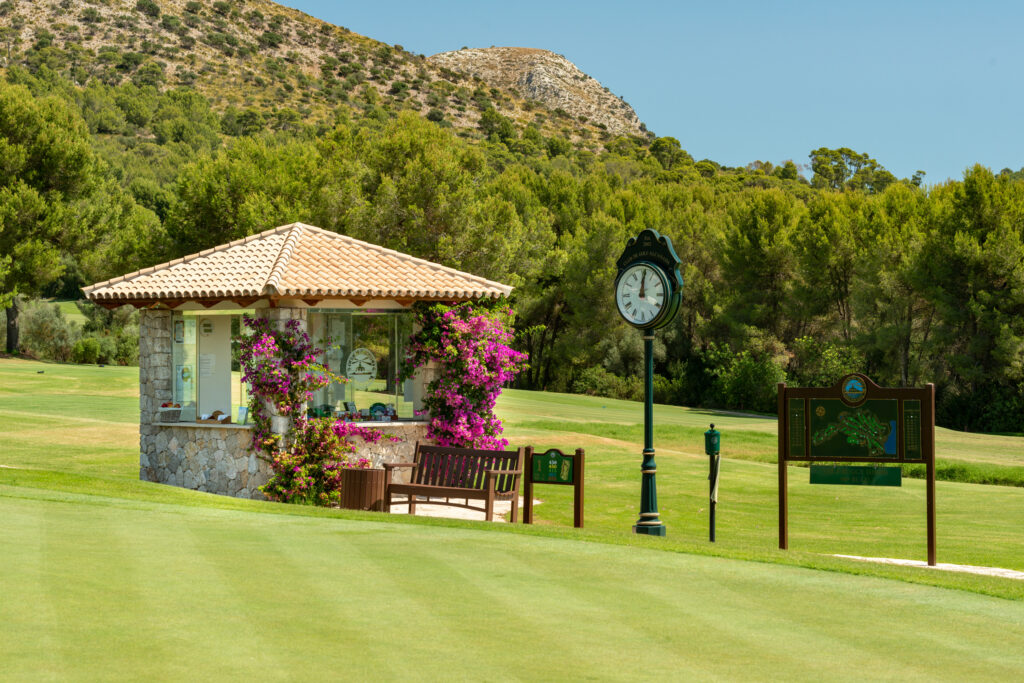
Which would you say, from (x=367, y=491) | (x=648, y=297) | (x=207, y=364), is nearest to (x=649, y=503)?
(x=648, y=297)

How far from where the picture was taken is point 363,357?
15789 mm

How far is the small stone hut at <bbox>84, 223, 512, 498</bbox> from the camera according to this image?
589 inches

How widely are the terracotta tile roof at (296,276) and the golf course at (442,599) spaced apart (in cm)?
295

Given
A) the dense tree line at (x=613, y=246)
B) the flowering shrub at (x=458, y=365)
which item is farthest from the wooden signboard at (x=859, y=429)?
the dense tree line at (x=613, y=246)

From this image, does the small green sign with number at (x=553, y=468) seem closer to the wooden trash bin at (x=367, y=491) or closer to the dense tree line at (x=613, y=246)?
the wooden trash bin at (x=367, y=491)

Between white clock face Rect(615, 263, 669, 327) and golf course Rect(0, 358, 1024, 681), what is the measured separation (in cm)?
327

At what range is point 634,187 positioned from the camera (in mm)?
61438

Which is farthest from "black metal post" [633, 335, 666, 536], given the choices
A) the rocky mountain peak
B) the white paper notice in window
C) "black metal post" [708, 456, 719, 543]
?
the rocky mountain peak

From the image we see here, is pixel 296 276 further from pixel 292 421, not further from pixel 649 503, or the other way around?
pixel 649 503

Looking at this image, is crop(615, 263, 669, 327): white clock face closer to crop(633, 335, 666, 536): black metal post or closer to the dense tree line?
crop(633, 335, 666, 536): black metal post

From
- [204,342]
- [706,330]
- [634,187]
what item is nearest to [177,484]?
[204,342]

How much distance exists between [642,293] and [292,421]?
5331 millimetres

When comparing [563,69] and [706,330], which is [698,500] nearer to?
[706,330]

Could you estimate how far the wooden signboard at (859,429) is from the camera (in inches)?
438
